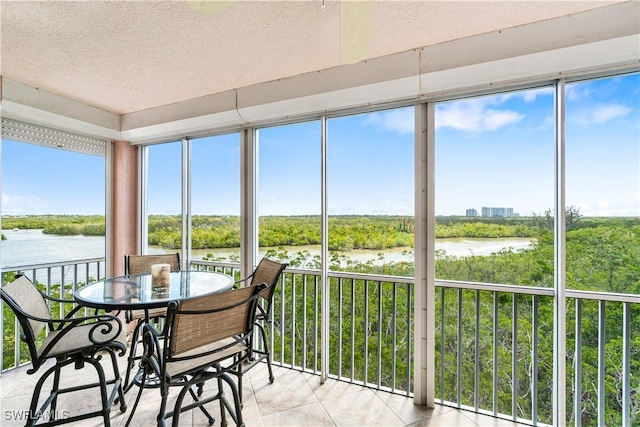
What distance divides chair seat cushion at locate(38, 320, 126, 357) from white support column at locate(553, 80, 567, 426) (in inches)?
109

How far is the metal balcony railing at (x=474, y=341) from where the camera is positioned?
1955 mm

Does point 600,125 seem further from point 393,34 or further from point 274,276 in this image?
point 274,276

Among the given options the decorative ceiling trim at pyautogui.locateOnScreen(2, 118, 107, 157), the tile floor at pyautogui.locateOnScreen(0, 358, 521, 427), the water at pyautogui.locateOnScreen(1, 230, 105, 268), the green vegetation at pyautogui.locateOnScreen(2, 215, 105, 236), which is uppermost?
the decorative ceiling trim at pyautogui.locateOnScreen(2, 118, 107, 157)

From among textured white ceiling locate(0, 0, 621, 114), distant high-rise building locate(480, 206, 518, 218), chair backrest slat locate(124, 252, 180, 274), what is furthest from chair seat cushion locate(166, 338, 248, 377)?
distant high-rise building locate(480, 206, 518, 218)

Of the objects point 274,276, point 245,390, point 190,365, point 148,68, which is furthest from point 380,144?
point 245,390

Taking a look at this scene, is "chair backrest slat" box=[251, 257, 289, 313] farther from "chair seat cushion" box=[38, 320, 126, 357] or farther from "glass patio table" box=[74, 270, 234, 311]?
"chair seat cushion" box=[38, 320, 126, 357]

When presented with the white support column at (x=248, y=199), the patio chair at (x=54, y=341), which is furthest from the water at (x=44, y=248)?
the white support column at (x=248, y=199)

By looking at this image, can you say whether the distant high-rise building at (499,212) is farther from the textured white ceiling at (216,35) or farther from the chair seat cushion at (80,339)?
the chair seat cushion at (80,339)

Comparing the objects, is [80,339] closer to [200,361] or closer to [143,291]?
[143,291]

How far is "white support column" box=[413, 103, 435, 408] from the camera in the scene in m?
2.21

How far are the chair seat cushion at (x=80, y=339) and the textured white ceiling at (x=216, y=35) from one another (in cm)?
183

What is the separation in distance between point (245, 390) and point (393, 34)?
2.78 meters

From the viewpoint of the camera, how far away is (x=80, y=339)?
1922 millimetres

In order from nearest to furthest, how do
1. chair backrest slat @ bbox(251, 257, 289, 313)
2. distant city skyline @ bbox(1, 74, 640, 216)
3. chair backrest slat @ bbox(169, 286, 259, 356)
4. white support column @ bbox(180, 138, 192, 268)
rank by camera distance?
chair backrest slat @ bbox(169, 286, 259, 356), distant city skyline @ bbox(1, 74, 640, 216), chair backrest slat @ bbox(251, 257, 289, 313), white support column @ bbox(180, 138, 192, 268)
